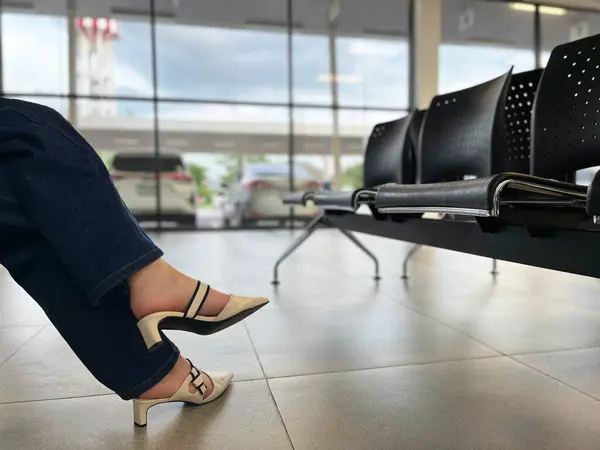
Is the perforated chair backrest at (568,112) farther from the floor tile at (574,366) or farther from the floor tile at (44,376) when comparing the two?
the floor tile at (44,376)

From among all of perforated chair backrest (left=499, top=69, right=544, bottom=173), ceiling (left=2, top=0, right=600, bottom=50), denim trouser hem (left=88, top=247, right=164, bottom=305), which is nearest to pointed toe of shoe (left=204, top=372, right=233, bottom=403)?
denim trouser hem (left=88, top=247, right=164, bottom=305)

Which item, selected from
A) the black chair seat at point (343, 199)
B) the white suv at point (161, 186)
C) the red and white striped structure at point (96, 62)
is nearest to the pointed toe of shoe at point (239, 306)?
the black chair seat at point (343, 199)

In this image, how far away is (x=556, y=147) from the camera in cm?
134

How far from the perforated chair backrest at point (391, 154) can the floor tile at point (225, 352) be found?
0.98 metres

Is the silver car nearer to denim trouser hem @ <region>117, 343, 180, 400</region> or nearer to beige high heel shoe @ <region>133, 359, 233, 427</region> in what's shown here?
beige high heel shoe @ <region>133, 359, 233, 427</region>

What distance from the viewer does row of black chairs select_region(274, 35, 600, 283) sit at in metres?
0.94

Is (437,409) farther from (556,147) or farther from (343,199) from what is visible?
(343,199)

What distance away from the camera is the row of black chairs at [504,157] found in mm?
936

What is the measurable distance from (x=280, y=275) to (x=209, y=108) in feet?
15.0

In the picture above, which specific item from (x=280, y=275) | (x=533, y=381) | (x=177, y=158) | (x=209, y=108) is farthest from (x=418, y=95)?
(x=533, y=381)

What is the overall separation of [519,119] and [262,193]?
17.8ft

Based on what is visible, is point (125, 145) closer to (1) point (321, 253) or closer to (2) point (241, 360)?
(1) point (321, 253)

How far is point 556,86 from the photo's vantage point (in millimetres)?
1345

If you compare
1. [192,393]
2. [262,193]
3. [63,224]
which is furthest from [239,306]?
[262,193]
